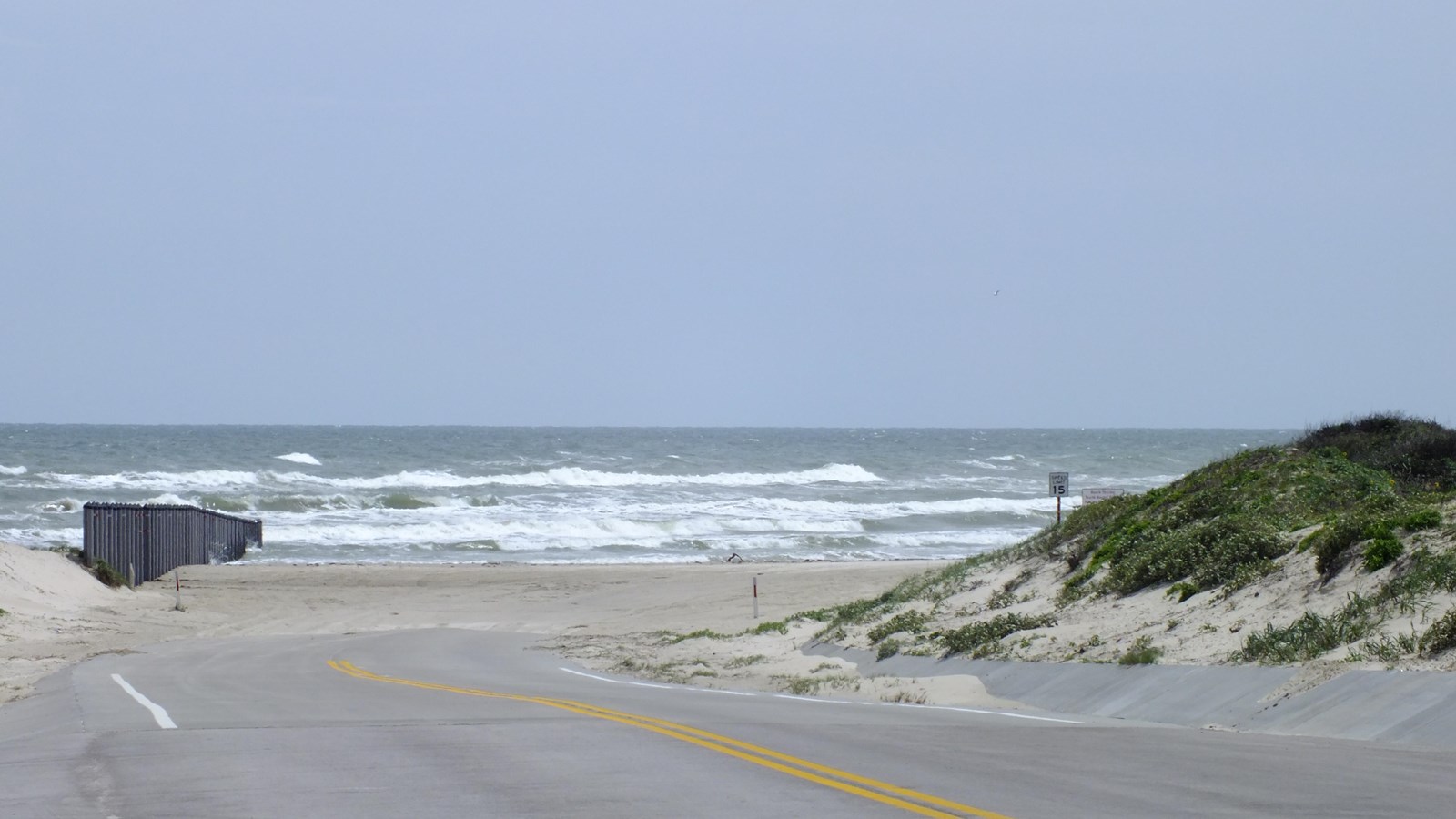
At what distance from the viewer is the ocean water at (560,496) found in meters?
51.5

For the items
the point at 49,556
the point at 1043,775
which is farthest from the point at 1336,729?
the point at 49,556

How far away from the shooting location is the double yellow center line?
7.89 m

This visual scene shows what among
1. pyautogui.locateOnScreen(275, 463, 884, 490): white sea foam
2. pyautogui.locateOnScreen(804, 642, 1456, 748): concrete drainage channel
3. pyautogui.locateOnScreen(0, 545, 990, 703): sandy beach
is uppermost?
pyautogui.locateOnScreen(804, 642, 1456, 748): concrete drainage channel

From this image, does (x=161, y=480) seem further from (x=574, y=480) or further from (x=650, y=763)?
(x=650, y=763)

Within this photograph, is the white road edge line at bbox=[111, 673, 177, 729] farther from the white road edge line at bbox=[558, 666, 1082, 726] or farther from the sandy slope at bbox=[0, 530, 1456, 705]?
the white road edge line at bbox=[558, 666, 1082, 726]

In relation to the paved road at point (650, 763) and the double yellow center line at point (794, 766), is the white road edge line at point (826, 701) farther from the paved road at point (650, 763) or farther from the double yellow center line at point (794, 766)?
the double yellow center line at point (794, 766)

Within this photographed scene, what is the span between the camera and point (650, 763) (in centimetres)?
969

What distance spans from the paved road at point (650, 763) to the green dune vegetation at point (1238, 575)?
263cm

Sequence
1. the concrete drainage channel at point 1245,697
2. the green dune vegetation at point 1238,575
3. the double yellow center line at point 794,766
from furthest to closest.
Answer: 1. the green dune vegetation at point 1238,575
2. the concrete drainage channel at point 1245,697
3. the double yellow center line at point 794,766

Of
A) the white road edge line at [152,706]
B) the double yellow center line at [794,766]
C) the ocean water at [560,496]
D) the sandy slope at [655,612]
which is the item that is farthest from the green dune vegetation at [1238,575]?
the ocean water at [560,496]

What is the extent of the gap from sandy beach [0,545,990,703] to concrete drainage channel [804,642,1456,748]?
1026 mm

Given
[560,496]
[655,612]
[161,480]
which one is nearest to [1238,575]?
[655,612]

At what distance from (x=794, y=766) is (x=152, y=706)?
26.8ft

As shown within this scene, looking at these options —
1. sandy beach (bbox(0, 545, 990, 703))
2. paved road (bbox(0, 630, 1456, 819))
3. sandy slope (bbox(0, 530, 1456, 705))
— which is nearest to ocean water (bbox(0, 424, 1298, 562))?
sandy beach (bbox(0, 545, 990, 703))
